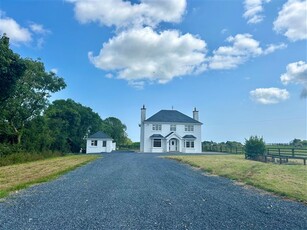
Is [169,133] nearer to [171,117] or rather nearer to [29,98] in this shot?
[171,117]

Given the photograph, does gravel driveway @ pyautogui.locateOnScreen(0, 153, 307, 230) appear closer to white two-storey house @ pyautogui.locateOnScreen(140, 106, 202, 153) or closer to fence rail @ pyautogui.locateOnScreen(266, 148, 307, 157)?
fence rail @ pyautogui.locateOnScreen(266, 148, 307, 157)

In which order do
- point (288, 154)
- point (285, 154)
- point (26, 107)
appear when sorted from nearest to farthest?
1. point (288, 154)
2. point (285, 154)
3. point (26, 107)

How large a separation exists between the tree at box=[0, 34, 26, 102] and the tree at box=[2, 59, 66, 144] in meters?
8.11

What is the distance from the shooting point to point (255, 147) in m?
24.3

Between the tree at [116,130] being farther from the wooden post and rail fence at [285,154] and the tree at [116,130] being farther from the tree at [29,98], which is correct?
the wooden post and rail fence at [285,154]

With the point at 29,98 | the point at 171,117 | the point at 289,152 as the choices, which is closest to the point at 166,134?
the point at 171,117

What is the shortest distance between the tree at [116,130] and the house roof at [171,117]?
24138 millimetres

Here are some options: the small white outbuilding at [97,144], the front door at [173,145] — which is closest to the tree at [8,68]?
the small white outbuilding at [97,144]

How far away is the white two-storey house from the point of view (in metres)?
42.2

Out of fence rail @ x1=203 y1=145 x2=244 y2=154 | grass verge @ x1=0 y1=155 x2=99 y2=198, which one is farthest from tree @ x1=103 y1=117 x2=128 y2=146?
grass verge @ x1=0 y1=155 x2=99 y2=198

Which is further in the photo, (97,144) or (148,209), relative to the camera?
(97,144)

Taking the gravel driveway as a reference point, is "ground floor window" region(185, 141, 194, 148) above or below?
above

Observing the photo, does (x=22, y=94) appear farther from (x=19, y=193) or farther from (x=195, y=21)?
(x=19, y=193)

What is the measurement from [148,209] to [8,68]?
565 inches
